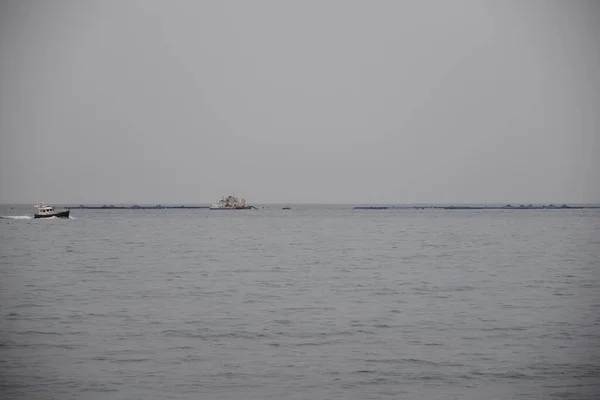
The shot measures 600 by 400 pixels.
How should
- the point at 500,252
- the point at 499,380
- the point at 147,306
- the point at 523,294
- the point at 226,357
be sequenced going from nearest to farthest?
1. the point at 499,380
2. the point at 226,357
3. the point at 147,306
4. the point at 523,294
5. the point at 500,252

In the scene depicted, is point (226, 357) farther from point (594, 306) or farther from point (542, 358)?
point (594, 306)

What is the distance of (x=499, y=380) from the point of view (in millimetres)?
19141

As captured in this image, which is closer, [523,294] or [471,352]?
[471,352]

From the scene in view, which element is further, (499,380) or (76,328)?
(76,328)

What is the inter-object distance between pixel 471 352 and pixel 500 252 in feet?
160

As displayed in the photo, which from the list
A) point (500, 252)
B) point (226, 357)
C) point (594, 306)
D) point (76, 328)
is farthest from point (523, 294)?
point (500, 252)

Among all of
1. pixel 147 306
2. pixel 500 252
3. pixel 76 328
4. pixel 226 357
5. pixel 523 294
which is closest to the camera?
pixel 226 357

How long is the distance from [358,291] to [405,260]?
22.4 metres

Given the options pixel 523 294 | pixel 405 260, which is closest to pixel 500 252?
pixel 405 260

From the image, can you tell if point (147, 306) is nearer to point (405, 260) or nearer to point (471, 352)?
point (471, 352)

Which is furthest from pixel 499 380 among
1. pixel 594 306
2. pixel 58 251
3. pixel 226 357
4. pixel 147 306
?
pixel 58 251

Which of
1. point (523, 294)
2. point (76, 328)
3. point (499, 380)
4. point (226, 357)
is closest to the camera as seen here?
point (499, 380)

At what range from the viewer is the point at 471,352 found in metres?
22.2

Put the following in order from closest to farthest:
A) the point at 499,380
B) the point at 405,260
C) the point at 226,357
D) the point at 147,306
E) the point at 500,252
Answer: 1. the point at 499,380
2. the point at 226,357
3. the point at 147,306
4. the point at 405,260
5. the point at 500,252
